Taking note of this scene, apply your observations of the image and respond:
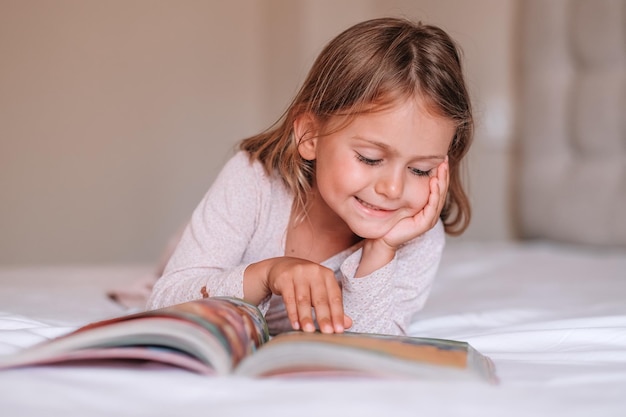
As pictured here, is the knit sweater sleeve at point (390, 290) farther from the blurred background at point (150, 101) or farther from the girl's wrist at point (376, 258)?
the blurred background at point (150, 101)

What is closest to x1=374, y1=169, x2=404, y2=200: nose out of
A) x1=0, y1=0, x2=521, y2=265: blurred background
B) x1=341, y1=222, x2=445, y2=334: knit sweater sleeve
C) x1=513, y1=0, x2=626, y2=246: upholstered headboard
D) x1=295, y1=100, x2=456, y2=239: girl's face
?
x1=295, y1=100, x2=456, y2=239: girl's face

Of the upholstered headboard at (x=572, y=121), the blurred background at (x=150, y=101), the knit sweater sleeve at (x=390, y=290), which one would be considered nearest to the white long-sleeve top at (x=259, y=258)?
the knit sweater sleeve at (x=390, y=290)

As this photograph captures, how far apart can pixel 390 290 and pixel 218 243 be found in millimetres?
259

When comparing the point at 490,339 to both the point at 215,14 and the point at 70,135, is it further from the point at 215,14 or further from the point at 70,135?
the point at 215,14

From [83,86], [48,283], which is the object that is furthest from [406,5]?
[48,283]

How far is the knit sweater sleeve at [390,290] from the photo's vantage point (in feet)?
3.47

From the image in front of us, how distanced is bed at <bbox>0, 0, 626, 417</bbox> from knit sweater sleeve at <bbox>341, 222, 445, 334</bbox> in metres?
0.05

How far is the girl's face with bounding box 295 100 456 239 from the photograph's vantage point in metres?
1.02

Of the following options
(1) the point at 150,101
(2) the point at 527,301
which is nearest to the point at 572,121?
(2) the point at 527,301

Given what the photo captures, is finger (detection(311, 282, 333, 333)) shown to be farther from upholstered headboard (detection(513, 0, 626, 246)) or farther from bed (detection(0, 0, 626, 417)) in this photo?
upholstered headboard (detection(513, 0, 626, 246))

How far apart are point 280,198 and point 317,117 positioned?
0.54 feet

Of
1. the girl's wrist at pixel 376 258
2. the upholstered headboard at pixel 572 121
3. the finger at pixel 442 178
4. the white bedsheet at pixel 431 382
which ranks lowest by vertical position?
the white bedsheet at pixel 431 382

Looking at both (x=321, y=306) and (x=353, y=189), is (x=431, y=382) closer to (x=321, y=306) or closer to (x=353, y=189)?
(x=321, y=306)

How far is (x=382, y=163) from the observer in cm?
103
